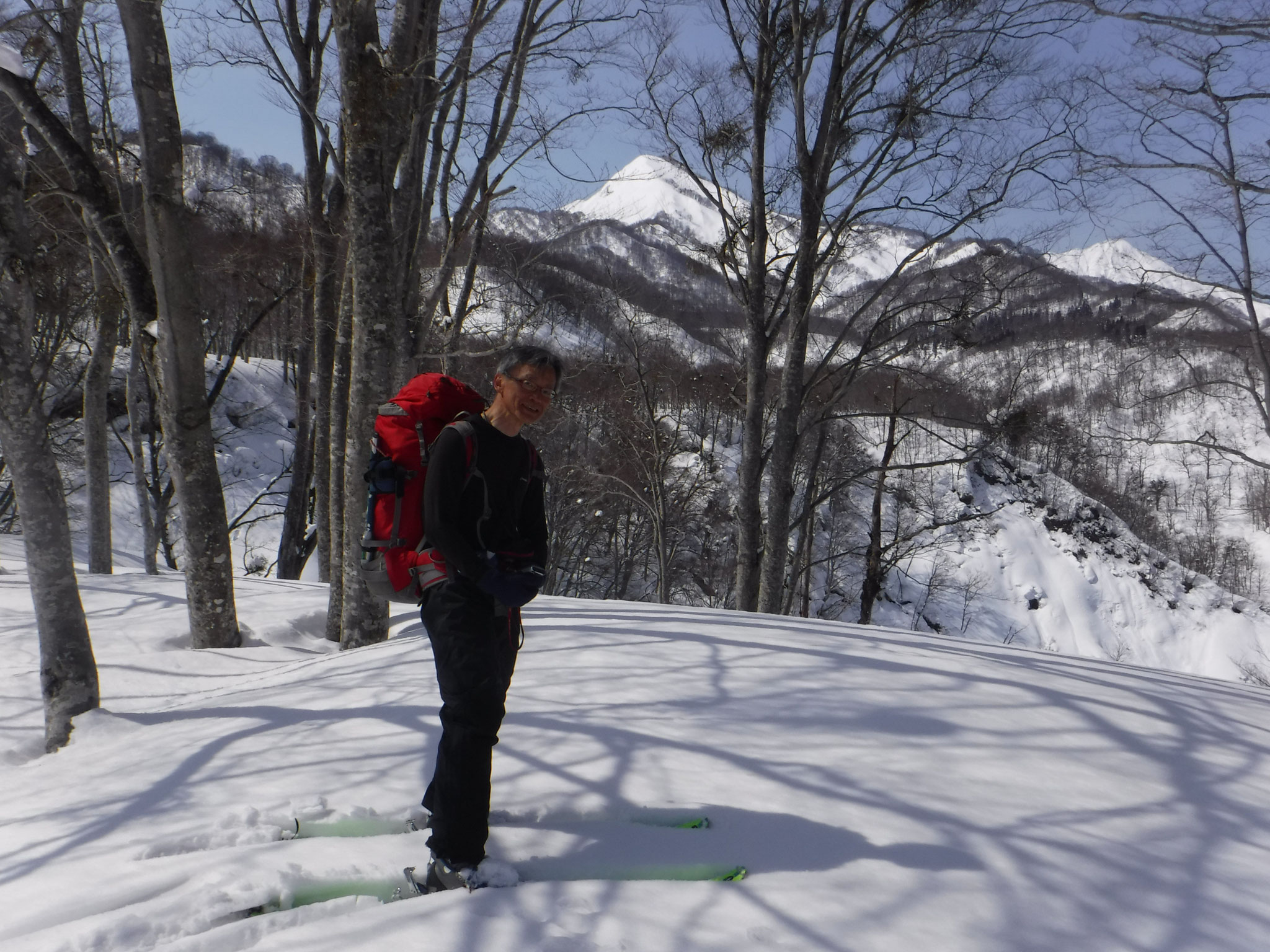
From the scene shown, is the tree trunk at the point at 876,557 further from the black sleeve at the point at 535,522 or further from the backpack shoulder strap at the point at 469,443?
the backpack shoulder strap at the point at 469,443

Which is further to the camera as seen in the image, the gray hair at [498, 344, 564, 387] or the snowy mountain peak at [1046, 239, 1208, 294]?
the snowy mountain peak at [1046, 239, 1208, 294]

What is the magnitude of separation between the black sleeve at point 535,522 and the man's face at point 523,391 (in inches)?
8.4

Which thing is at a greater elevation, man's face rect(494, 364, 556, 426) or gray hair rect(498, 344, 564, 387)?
gray hair rect(498, 344, 564, 387)

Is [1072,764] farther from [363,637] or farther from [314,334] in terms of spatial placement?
[314,334]

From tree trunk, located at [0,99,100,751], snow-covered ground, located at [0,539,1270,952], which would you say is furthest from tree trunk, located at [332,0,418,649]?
tree trunk, located at [0,99,100,751]

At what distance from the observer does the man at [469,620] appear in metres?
2.06

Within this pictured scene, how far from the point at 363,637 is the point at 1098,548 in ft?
120

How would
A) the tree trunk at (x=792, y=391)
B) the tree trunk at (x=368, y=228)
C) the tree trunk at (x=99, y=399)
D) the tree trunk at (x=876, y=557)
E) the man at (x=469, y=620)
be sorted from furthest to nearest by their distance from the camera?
the tree trunk at (x=876, y=557) < the tree trunk at (x=792, y=391) < the tree trunk at (x=99, y=399) < the tree trunk at (x=368, y=228) < the man at (x=469, y=620)

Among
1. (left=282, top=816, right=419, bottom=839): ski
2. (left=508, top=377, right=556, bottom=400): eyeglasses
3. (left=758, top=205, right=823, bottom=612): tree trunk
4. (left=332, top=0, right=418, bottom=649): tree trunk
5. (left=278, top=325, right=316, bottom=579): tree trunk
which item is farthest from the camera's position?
(left=278, top=325, right=316, bottom=579): tree trunk

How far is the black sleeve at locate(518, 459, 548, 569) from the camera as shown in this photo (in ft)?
7.70

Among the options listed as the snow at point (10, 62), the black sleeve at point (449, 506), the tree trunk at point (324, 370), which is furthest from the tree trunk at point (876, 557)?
the black sleeve at point (449, 506)

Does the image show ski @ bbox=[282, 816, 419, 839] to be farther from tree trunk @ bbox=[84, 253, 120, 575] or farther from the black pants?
tree trunk @ bbox=[84, 253, 120, 575]

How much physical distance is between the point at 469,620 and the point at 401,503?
39 centimetres

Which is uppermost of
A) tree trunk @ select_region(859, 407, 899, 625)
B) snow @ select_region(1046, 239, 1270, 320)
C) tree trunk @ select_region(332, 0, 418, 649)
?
snow @ select_region(1046, 239, 1270, 320)
